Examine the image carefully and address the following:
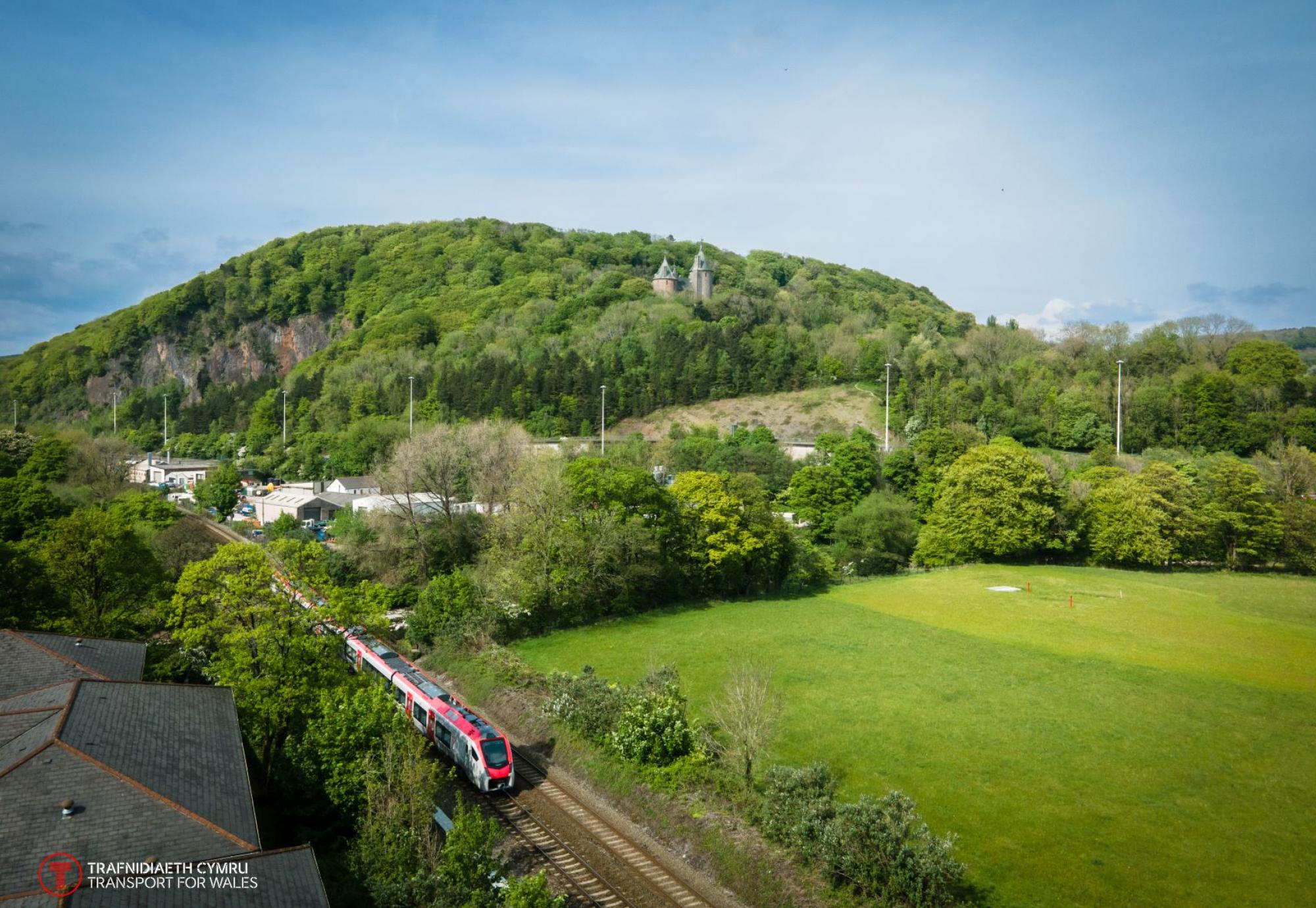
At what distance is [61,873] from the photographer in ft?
32.1

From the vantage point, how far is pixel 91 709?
47.4 ft

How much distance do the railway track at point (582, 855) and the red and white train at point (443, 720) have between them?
857mm

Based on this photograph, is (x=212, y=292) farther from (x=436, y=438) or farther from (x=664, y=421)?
(x=436, y=438)

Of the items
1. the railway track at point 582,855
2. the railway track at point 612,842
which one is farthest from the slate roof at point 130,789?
the railway track at point 612,842

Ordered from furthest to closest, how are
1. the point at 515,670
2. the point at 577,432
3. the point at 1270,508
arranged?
the point at 577,432, the point at 1270,508, the point at 515,670

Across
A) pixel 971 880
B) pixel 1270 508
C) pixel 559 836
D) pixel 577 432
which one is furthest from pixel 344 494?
pixel 1270 508

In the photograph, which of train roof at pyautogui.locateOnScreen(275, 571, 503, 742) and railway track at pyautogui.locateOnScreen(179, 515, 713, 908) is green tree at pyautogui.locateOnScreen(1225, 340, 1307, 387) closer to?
railway track at pyautogui.locateOnScreen(179, 515, 713, 908)

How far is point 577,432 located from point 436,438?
4449cm

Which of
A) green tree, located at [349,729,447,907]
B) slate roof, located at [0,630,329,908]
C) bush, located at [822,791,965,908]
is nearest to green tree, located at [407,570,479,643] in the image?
green tree, located at [349,729,447,907]

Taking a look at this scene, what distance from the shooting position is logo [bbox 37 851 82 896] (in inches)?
366

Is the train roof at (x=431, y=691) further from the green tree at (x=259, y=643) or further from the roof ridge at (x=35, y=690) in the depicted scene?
the roof ridge at (x=35, y=690)

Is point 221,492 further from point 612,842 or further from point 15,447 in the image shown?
point 612,842

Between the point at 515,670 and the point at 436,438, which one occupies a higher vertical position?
the point at 436,438

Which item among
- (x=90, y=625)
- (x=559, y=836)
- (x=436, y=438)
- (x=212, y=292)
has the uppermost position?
(x=212, y=292)
